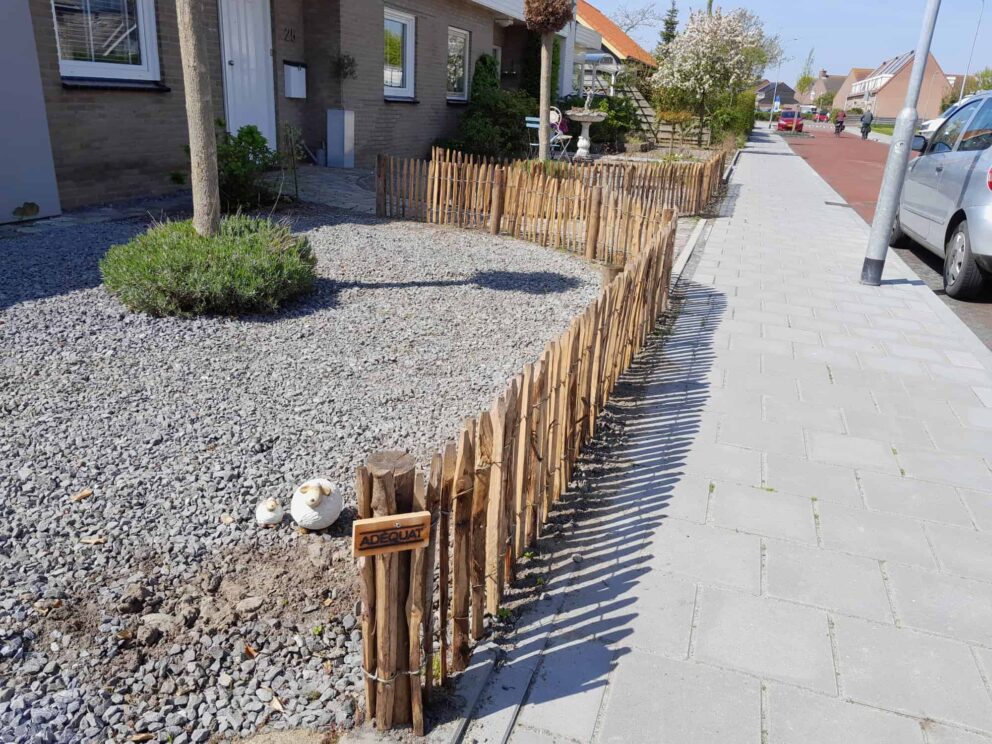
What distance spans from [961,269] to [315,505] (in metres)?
7.15

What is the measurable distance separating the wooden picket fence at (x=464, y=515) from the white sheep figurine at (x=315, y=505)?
583mm

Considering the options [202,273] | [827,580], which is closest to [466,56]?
[202,273]

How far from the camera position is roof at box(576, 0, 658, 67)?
33688 millimetres

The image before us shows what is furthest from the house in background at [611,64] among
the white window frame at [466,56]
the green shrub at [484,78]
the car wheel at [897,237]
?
the car wheel at [897,237]

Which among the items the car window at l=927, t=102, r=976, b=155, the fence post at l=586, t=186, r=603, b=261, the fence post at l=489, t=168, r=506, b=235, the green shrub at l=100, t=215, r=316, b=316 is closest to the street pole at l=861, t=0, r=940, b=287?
the car window at l=927, t=102, r=976, b=155

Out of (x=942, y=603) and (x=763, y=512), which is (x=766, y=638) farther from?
(x=763, y=512)

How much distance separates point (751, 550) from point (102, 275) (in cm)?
543

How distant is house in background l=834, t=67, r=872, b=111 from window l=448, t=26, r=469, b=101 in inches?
4525

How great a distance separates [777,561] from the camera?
10.8 ft

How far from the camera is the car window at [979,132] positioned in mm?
7684

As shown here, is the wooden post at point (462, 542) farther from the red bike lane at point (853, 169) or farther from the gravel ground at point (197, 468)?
the red bike lane at point (853, 169)

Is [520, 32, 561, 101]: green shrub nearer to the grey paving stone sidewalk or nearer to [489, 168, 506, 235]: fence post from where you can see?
[489, 168, 506, 235]: fence post

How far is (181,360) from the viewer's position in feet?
16.3

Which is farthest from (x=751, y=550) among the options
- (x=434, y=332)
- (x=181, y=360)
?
(x=181, y=360)
